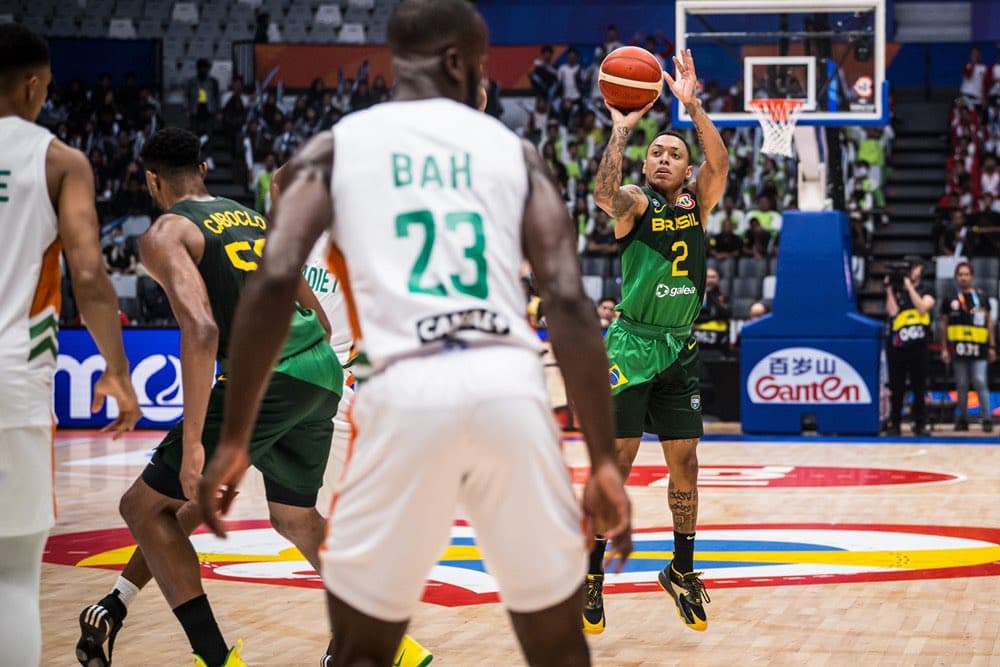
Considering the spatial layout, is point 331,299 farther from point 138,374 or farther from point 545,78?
point 545,78

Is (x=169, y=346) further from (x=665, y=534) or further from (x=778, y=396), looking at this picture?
(x=665, y=534)

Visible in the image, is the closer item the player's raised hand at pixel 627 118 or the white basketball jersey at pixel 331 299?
the player's raised hand at pixel 627 118

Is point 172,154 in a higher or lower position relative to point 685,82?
lower

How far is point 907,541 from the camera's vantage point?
25.7ft

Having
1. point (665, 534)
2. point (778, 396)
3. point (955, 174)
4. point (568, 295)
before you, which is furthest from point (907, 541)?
point (955, 174)

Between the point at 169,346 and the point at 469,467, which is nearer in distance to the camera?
the point at 469,467

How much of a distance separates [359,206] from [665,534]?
562 cm

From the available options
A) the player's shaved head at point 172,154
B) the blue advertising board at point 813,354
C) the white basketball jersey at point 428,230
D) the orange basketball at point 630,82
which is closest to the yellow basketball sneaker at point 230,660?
the player's shaved head at point 172,154

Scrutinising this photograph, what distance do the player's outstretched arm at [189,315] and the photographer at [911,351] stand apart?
1149 cm

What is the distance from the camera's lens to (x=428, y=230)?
271 centimetres

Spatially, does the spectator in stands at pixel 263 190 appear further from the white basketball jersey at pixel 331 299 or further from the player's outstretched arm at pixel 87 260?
the player's outstretched arm at pixel 87 260

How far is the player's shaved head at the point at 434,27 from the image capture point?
2.89 metres

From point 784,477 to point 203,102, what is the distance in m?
14.6

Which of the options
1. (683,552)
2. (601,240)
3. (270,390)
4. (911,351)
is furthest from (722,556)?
(601,240)
